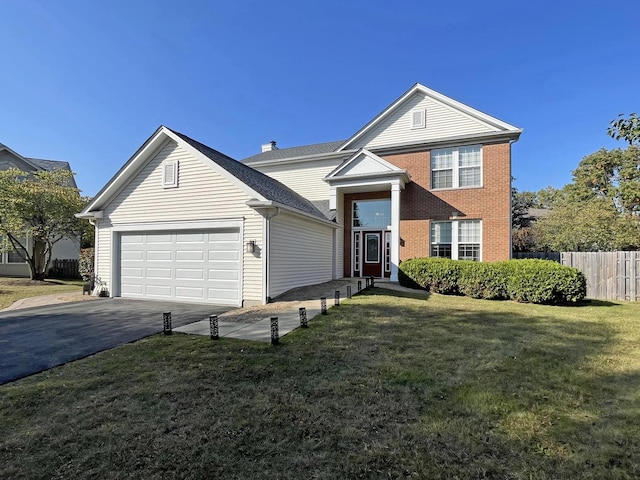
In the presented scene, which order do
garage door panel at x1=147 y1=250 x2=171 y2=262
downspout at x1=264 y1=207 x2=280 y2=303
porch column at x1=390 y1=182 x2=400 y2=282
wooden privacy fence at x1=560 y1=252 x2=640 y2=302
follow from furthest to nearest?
porch column at x1=390 y1=182 x2=400 y2=282 → wooden privacy fence at x1=560 y1=252 x2=640 y2=302 → garage door panel at x1=147 y1=250 x2=171 y2=262 → downspout at x1=264 y1=207 x2=280 y2=303

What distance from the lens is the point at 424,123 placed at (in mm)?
15367

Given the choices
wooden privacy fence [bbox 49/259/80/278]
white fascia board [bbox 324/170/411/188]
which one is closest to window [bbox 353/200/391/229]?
white fascia board [bbox 324/170/411/188]

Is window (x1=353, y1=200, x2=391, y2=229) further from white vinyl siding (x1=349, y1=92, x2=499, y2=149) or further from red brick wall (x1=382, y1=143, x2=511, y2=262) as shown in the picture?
white vinyl siding (x1=349, y1=92, x2=499, y2=149)

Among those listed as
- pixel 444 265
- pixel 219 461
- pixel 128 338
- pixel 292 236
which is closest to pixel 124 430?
pixel 219 461

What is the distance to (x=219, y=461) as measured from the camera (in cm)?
251

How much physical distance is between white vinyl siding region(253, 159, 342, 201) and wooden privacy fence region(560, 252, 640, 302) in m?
11.6

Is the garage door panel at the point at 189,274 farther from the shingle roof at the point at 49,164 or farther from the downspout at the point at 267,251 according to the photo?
the shingle roof at the point at 49,164

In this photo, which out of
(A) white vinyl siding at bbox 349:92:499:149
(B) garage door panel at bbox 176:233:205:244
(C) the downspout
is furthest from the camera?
(A) white vinyl siding at bbox 349:92:499:149

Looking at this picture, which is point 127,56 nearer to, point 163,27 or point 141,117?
point 163,27

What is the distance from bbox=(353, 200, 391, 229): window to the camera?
1573 cm

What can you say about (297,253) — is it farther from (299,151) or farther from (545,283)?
(299,151)

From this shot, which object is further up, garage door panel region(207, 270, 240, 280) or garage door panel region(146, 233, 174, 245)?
garage door panel region(146, 233, 174, 245)

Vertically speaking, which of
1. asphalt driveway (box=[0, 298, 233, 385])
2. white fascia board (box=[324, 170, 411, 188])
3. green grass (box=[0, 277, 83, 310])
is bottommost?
green grass (box=[0, 277, 83, 310])

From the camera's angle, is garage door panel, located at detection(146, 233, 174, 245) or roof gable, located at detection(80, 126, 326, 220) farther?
garage door panel, located at detection(146, 233, 174, 245)
